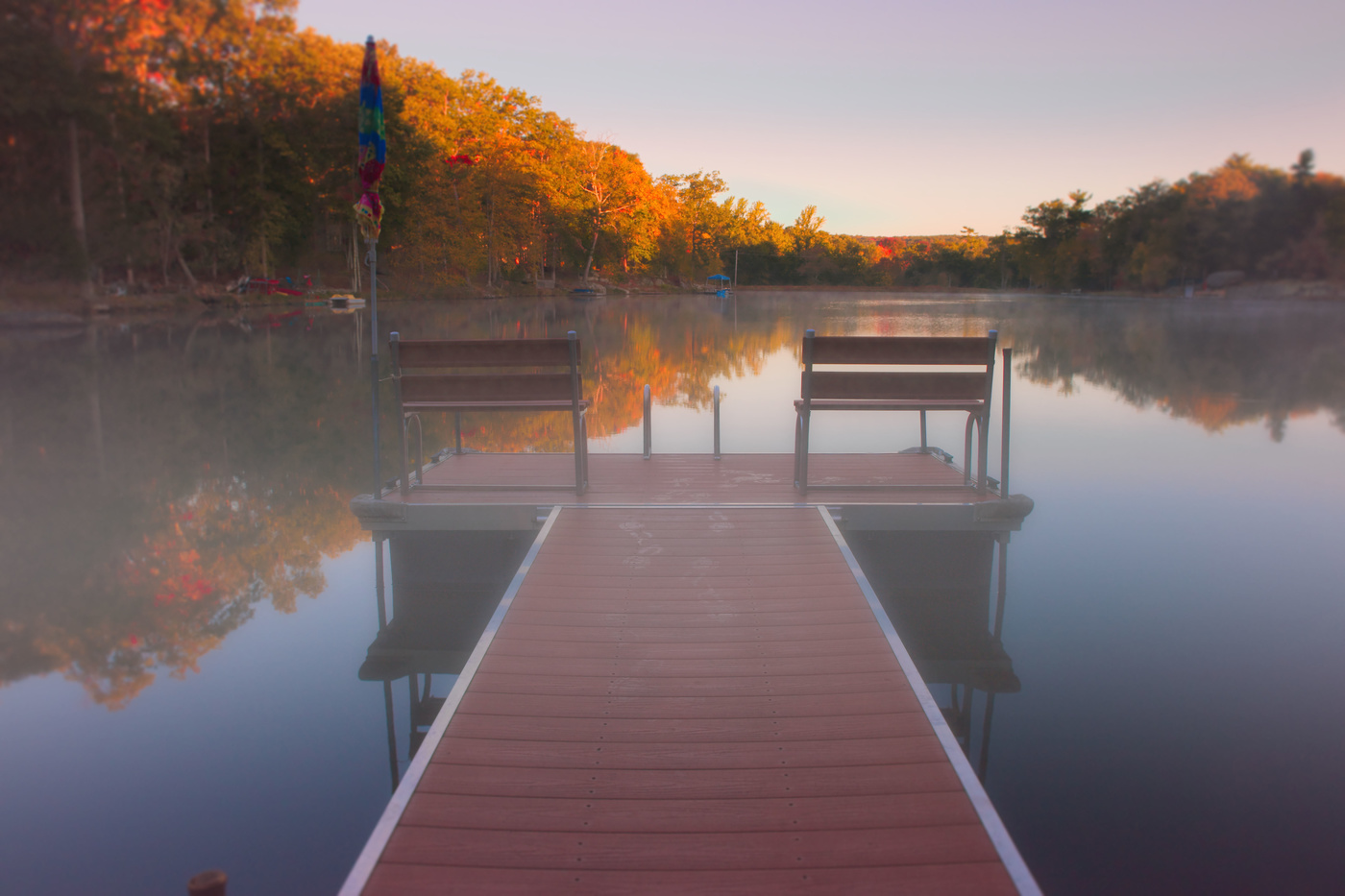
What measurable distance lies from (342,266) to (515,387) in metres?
44.5

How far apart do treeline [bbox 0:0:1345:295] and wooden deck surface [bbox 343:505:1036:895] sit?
33444mm

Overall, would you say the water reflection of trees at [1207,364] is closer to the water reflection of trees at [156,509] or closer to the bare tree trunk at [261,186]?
the water reflection of trees at [156,509]

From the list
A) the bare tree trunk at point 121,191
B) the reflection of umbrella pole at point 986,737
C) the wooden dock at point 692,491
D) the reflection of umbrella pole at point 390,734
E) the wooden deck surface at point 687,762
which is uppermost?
the bare tree trunk at point 121,191

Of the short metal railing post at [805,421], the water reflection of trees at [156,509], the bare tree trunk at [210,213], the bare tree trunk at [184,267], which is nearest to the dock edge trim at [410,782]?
the water reflection of trees at [156,509]

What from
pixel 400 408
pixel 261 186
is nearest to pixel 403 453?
pixel 400 408

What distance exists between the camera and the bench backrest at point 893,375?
4.92 m

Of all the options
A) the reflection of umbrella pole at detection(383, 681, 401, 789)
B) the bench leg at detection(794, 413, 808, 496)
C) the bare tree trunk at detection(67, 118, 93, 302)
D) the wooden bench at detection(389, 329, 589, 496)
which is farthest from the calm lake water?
the bare tree trunk at detection(67, 118, 93, 302)

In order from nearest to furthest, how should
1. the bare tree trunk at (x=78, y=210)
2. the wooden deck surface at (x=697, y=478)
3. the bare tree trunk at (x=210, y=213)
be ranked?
the wooden deck surface at (x=697, y=478), the bare tree trunk at (x=78, y=210), the bare tree trunk at (x=210, y=213)

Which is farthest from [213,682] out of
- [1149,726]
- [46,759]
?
[1149,726]

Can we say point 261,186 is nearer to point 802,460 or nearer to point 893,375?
point 802,460

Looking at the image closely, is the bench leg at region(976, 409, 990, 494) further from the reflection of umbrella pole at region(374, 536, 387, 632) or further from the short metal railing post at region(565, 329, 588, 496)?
the reflection of umbrella pole at region(374, 536, 387, 632)

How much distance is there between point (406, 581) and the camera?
16.5 feet

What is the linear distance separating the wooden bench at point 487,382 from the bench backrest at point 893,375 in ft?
4.55

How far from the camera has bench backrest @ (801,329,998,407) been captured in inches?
194
